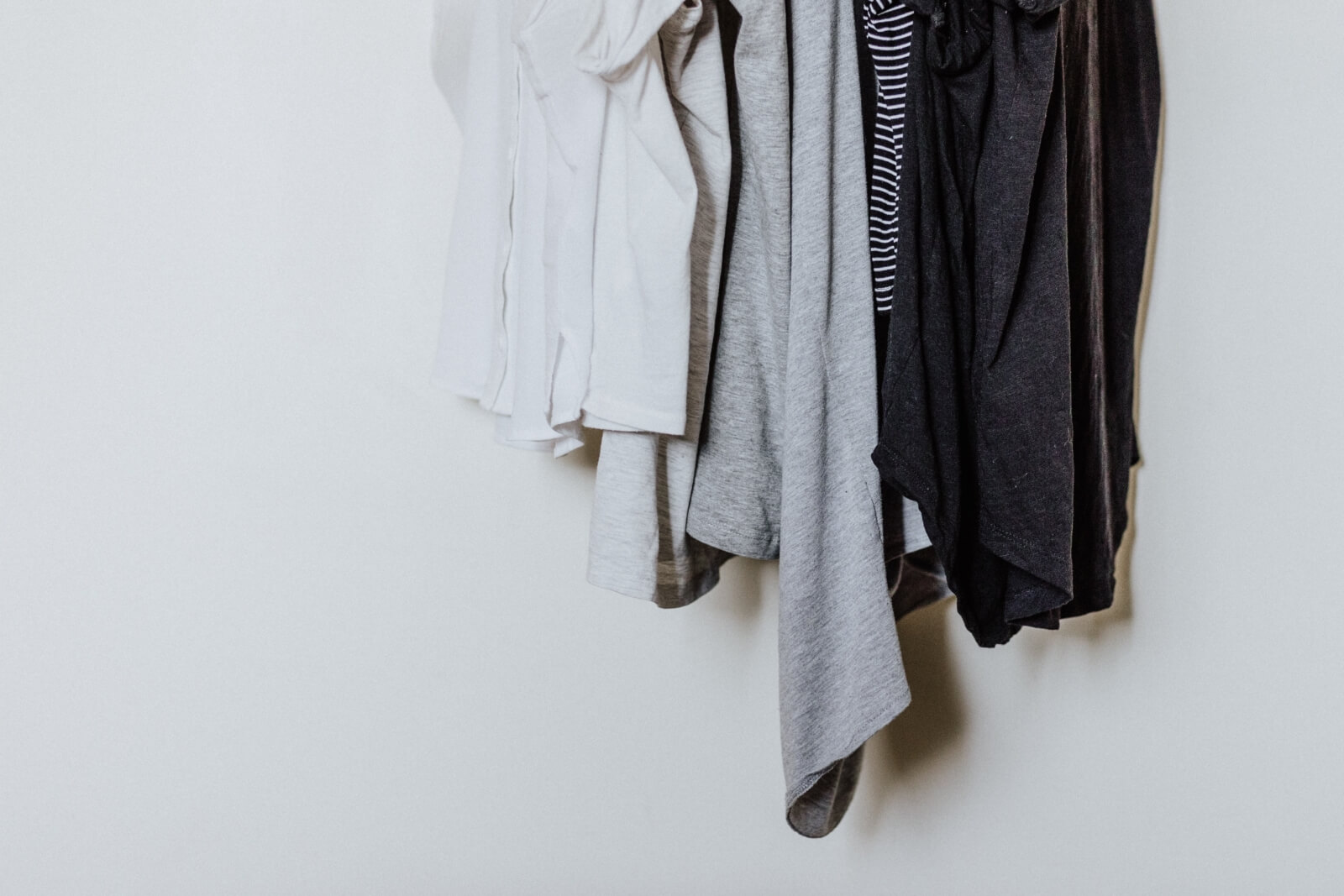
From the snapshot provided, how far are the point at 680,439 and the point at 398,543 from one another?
0.48 m

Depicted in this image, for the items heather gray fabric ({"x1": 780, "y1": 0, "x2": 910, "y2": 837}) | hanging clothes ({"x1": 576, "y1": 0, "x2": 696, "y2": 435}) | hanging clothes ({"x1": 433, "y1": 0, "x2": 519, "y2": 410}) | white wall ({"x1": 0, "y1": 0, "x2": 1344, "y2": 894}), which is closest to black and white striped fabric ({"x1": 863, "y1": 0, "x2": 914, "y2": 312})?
heather gray fabric ({"x1": 780, "y1": 0, "x2": 910, "y2": 837})

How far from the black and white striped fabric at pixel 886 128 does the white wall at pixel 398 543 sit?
454 mm

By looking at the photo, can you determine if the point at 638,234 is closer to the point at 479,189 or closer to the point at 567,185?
the point at 567,185

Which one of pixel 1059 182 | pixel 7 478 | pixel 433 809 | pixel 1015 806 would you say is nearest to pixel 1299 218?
pixel 1059 182

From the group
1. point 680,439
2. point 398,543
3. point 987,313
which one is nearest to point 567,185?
point 680,439

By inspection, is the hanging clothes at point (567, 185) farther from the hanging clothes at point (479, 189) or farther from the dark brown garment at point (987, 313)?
the dark brown garment at point (987, 313)

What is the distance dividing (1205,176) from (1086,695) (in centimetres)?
61

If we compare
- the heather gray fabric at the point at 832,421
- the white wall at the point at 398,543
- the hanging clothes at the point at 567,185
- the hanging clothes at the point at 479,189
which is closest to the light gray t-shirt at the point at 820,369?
the heather gray fabric at the point at 832,421

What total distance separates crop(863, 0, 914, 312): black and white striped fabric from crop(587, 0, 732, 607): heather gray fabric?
0.12 meters

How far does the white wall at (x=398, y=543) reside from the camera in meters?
0.94

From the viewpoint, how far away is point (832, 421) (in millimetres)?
699

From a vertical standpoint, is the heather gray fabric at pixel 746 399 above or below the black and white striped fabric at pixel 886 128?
below

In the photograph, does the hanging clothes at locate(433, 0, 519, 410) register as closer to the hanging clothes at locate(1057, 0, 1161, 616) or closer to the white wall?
the white wall

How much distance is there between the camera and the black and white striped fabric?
26.9 inches
